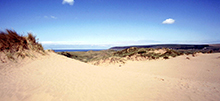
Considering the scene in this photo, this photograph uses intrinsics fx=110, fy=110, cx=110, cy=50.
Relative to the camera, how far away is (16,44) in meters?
6.38

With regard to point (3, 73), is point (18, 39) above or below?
above

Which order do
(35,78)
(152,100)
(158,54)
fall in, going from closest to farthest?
1. (152,100)
2. (35,78)
3. (158,54)

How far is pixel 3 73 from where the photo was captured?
4480 millimetres

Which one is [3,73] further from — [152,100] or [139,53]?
[139,53]

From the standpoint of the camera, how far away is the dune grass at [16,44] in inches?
229

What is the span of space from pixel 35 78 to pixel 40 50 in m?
3.38

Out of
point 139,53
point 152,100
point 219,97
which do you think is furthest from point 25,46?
point 139,53

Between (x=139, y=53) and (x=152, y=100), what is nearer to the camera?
(x=152, y=100)

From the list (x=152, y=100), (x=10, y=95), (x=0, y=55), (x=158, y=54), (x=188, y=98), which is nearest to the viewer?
(x=10, y=95)

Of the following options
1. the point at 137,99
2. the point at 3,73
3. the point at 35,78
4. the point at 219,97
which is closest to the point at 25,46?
the point at 3,73

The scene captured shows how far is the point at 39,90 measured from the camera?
3.63 m

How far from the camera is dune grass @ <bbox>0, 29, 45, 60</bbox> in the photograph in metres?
5.83

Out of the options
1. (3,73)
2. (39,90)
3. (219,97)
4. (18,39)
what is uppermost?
(18,39)

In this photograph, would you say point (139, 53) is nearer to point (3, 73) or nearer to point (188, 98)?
point (188, 98)
